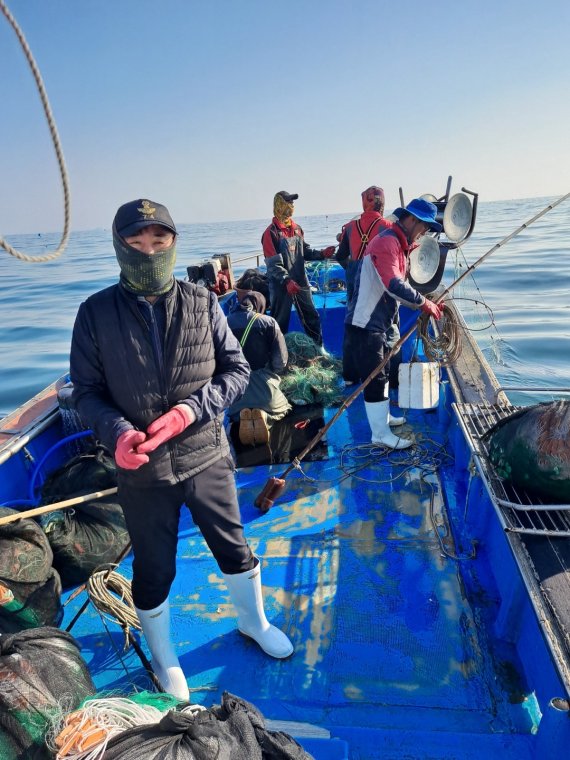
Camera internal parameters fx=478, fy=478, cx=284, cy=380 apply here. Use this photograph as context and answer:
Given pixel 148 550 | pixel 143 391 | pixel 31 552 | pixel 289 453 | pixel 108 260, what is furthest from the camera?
pixel 108 260

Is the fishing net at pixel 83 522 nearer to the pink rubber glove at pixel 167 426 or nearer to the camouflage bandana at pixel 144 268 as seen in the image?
the pink rubber glove at pixel 167 426

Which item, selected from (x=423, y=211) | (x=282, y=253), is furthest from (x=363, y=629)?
(x=282, y=253)

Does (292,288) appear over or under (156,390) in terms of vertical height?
under

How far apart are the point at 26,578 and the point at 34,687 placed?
3.68 ft

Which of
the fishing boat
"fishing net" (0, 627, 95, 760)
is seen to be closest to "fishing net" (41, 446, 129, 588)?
the fishing boat

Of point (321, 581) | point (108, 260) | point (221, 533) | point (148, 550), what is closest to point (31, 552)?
point (148, 550)

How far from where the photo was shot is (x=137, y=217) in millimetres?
1735

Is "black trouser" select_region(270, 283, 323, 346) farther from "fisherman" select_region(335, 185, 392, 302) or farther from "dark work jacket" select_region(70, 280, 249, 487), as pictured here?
"dark work jacket" select_region(70, 280, 249, 487)

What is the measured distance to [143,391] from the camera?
6.23ft

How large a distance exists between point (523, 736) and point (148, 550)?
1.76 meters

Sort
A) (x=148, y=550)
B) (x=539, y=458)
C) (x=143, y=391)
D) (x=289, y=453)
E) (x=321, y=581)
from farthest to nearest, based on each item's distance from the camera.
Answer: (x=289, y=453) < (x=321, y=581) < (x=539, y=458) < (x=148, y=550) < (x=143, y=391)

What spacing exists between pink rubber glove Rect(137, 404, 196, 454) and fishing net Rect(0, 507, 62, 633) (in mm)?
1172

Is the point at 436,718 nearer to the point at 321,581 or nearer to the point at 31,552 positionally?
the point at 321,581

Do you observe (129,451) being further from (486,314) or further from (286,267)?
(486,314)
